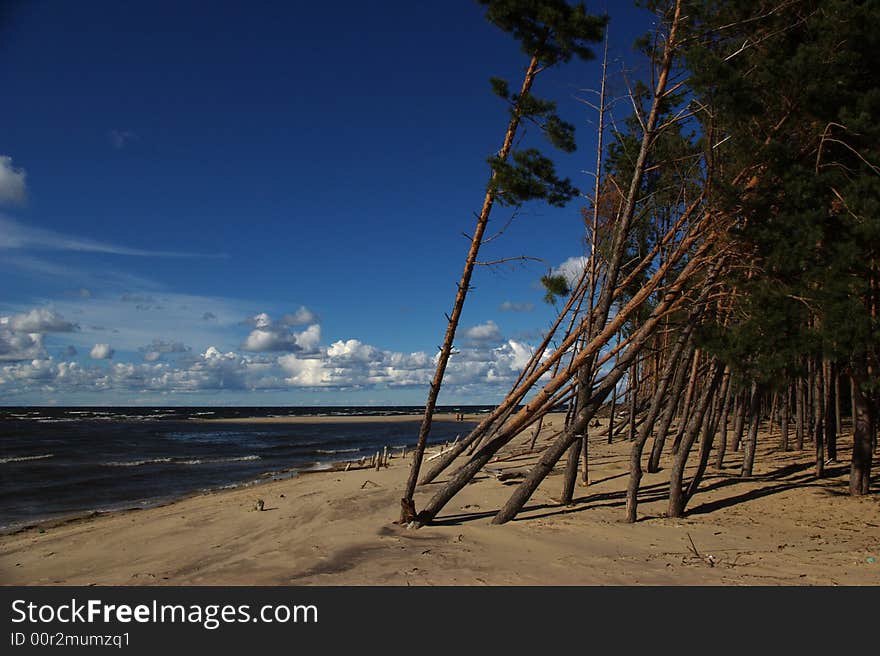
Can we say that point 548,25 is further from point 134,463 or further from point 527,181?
point 134,463

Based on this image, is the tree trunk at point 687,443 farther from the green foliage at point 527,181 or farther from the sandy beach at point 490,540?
the green foliage at point 527,181

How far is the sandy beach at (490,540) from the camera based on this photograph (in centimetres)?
701

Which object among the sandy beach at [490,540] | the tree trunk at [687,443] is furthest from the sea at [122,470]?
the tree trunk at [687,443]

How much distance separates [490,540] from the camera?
8812 mm

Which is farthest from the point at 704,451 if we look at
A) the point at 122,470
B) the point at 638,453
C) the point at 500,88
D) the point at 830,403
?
the point at 122,470

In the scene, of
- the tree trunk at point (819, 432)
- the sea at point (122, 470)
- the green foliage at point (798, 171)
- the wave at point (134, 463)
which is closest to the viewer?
the green foliage at point (798, 171)

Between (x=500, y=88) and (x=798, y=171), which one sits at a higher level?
(x=500, y=88)

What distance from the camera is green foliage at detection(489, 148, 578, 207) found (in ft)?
31.6

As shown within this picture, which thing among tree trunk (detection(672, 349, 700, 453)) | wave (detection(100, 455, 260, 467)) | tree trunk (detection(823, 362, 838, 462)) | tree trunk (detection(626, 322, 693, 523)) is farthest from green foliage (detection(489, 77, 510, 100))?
wave (detection(100, 455, 260, 467))

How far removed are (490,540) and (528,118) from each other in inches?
267

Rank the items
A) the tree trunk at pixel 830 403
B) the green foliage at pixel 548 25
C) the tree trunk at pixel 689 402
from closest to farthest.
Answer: the green foliage at pixel 548 25 < the tree trunk at pixel 689 402 < the tree trunk at pixel 830 403

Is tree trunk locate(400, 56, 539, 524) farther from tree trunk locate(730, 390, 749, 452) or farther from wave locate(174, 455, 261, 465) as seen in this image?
wave locate(174, 455, 261, 465)
